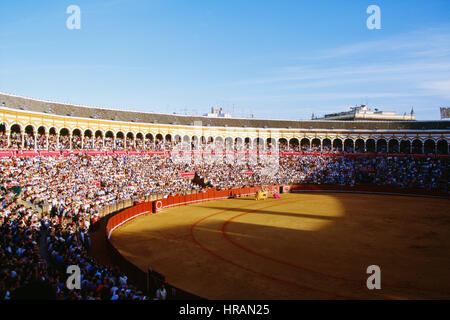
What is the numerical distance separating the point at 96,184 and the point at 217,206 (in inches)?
517

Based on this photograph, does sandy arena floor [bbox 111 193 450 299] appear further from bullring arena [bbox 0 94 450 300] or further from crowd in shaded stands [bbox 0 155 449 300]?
crowd in shaded stands [bbox 0 155 449 300]

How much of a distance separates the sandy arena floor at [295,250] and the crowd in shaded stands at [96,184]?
3.78 meters

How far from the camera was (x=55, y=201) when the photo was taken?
77.7 feet

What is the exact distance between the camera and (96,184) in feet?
113

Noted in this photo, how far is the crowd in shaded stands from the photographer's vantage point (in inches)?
476

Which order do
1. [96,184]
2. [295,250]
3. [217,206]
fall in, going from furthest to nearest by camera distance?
[217,206] < [96,184] < [295,250]

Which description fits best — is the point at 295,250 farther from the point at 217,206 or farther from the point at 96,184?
the point at 96,184

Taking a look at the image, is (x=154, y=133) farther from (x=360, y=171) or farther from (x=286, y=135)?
(x=360, y=171)

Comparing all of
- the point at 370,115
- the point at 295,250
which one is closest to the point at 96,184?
the point at 295,250

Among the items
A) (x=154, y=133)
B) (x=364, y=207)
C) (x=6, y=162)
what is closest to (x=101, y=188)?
(x=6, y=162)

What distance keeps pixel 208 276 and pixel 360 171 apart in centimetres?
4634

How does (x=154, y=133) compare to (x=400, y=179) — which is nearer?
(x=400, y=179)

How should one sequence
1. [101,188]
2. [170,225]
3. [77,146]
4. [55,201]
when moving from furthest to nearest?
[77,146] < [101,188] < [170,225] < [55,201]

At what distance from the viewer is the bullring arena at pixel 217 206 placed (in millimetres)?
14500
